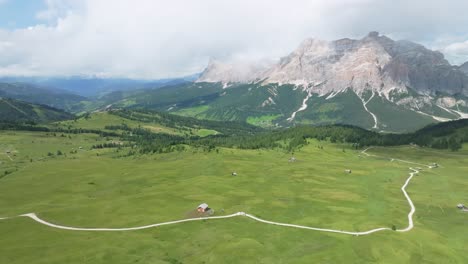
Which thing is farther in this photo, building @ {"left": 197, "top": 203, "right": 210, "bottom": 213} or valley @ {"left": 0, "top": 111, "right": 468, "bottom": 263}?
building @ {"left": 197, "top": 203, "right": 210, "bottom": 213}

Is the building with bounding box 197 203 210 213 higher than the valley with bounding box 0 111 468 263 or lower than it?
higher

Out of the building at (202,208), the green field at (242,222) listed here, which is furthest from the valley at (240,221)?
the building at (202,208)

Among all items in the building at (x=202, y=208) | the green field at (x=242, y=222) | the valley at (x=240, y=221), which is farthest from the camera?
the building at (x=202, y=208)

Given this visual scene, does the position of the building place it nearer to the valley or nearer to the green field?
the valley

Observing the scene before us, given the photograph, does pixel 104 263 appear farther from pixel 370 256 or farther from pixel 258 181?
pixel 258 181

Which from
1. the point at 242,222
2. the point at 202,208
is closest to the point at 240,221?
the point at 242,222

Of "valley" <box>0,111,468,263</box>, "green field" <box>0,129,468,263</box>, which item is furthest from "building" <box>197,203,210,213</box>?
"green field" <box>0,129,468,263</box>

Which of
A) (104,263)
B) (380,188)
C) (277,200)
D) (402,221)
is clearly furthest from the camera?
(380,188)

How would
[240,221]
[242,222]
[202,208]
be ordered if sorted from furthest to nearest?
[202,208], [240,221], [242,222]

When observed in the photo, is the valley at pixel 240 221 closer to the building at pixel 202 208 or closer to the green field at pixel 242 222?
the green field at pixel 242 222

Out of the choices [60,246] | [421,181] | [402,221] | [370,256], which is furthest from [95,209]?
[421,181]

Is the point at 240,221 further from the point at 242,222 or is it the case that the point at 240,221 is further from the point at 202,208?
the point at 202,208
